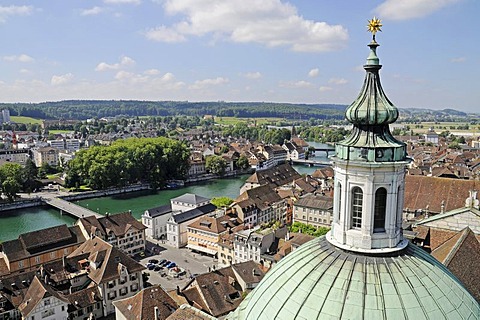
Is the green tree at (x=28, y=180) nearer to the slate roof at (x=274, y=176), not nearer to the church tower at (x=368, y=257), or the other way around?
the slate roof at (x=274, y=176)

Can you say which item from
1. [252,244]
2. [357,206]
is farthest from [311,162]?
[357,206]

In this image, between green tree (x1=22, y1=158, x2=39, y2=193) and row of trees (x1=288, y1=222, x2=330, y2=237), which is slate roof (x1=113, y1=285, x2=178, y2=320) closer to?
row of trees (x1=288, y1=222, x2=330, y2=237)

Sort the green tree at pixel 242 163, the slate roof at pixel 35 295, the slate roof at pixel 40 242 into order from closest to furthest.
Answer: the slate roof at pixel 35 295, the slate roof at pixel 40 242, the green tree at pixel 242 163

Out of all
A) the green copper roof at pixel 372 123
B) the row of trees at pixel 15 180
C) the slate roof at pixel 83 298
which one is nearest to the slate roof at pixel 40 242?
the slate roof at pixel 83 298

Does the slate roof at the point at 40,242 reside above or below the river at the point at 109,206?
above

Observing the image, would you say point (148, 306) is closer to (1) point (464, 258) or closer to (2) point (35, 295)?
(2) point (35, 295)

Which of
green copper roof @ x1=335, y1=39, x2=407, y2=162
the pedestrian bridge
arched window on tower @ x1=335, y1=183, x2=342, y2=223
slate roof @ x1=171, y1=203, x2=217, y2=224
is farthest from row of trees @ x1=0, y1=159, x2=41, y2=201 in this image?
green copper roof @ x1=335, y1=39, x2=407, y2=162

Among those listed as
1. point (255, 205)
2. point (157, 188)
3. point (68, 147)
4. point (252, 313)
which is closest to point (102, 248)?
point (255, 205)
